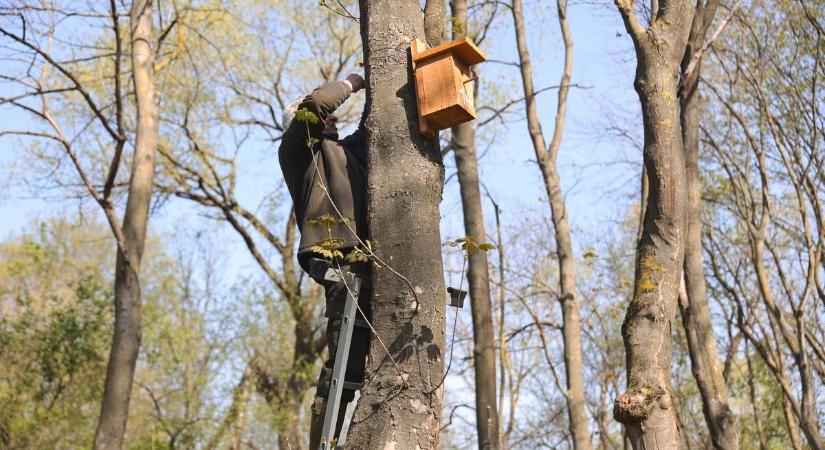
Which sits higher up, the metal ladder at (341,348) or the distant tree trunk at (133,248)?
the distant tree trunk at (133,248)

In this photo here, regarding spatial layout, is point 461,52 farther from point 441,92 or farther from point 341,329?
point 341,329

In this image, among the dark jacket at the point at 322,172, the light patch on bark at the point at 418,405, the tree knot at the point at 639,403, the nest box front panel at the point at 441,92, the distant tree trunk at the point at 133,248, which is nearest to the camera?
the light patch on bark at the point at 418,405

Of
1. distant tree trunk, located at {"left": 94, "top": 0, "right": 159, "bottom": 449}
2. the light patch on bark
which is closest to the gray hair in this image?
the light patch on bark

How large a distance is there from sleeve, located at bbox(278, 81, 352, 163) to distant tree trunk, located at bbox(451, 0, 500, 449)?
13.1ft

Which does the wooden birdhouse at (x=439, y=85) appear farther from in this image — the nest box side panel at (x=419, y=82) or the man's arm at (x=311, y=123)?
the man's arm at (x=311, y=123)

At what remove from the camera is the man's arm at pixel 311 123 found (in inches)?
132

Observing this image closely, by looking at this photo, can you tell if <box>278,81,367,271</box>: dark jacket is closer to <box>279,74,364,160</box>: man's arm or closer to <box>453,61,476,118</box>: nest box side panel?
<box>279,74,364,160</box>: man's arm

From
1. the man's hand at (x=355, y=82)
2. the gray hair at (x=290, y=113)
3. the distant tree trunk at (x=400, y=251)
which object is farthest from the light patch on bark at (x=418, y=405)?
the man's hand at (x=355, y=82)

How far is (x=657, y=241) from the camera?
451cm

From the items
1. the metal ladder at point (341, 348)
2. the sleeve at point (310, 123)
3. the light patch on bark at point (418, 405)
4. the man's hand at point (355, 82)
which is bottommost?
the light patch on bark at point (418, 405)

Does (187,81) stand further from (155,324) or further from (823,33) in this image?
(823,33)

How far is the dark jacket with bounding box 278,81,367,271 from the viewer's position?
329cm

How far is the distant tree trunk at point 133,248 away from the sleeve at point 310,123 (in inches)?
184

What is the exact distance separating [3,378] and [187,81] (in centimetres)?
600
